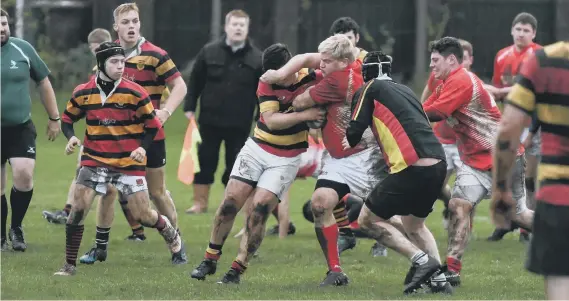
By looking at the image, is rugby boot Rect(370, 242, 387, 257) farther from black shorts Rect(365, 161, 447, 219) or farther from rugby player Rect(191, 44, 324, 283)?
black shorts Rect(365, 161, 447, 219)

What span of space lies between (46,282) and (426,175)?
2.83 m

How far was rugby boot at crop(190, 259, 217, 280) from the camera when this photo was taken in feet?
30.6

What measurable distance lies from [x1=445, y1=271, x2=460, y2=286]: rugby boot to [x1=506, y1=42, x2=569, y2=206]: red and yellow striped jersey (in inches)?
138

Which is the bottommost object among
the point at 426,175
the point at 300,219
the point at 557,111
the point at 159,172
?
the point at 300,219

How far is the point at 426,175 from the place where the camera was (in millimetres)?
8547

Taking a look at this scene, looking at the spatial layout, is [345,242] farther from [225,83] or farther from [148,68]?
[225,83]

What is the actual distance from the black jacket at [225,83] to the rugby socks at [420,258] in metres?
4.70

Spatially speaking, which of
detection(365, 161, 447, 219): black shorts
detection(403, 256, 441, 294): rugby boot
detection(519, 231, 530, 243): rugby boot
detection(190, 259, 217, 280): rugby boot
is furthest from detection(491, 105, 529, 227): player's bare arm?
detection(519, 231, 530, 243): rugby boot

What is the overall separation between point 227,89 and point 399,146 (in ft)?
16.5

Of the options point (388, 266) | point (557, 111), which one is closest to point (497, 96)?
point (388, 266)

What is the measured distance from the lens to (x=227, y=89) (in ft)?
43.9

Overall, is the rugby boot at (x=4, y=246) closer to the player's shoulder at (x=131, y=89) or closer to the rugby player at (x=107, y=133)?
the rugby player at (x=107, y=133)

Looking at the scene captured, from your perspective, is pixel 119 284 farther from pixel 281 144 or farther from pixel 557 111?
pixel 557 111

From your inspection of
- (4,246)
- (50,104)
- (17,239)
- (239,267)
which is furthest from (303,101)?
(4,246)
